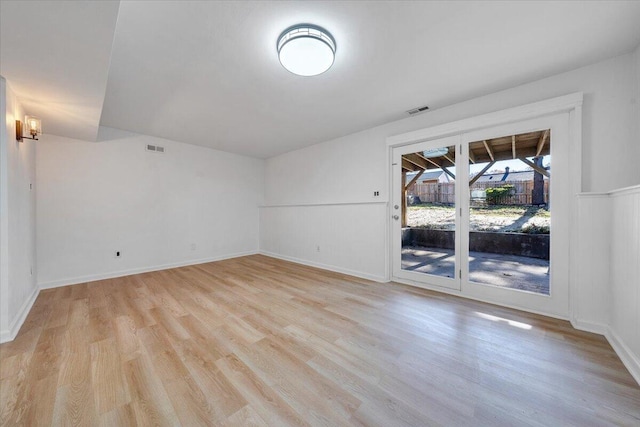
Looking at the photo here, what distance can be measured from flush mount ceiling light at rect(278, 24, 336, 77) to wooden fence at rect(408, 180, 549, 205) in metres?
2.18

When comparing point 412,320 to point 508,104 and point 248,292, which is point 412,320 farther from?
point 508,104

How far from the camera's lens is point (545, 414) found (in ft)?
4.05

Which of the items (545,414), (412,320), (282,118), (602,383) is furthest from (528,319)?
(282,118)

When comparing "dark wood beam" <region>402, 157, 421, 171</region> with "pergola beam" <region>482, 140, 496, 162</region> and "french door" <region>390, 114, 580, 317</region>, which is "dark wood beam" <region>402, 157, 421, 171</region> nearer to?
"french door" <region>390, 114, 580, 317</region>

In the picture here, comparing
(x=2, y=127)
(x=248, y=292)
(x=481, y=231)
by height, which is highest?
(x=2, y=127)

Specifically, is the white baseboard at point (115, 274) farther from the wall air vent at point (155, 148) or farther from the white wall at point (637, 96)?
the white wall at point (637, 96)

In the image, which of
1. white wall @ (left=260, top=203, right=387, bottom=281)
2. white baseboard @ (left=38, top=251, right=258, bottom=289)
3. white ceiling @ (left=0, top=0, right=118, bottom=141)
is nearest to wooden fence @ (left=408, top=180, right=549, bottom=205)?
white wall @ (left=260, top=203, right=387, bottom=281)

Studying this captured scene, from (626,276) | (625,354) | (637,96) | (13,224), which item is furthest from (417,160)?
(13,224)

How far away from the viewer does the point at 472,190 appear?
2904mm

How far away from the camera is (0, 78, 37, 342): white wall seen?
6.48 feet

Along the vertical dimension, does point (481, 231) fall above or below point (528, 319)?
above

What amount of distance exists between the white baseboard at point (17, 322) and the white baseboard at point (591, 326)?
504 cm

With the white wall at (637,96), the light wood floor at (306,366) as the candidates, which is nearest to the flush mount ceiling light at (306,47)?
the light wood floor at (306,366)

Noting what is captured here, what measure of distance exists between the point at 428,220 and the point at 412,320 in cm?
154
